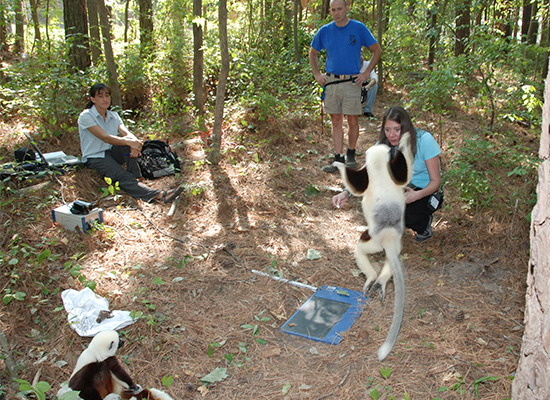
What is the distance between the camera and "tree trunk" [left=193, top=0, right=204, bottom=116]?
6723mm

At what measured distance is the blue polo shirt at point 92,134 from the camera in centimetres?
515

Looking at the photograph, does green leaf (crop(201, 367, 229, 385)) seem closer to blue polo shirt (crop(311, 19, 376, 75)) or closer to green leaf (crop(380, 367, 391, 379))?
green leaf (crop(380, 367, 391, 379))

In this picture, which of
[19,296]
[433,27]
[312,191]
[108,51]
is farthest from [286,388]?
[433,27]

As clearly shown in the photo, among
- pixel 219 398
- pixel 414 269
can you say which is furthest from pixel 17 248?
pixel 414 269

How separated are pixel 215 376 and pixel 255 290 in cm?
99

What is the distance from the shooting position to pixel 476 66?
5641mm

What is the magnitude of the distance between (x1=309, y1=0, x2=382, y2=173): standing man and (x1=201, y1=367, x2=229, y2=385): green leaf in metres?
3.72

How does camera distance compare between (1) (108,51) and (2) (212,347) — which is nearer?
(2) (212,347)

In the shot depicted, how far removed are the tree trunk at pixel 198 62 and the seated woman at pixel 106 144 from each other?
2.03 metres

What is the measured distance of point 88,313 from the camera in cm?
313

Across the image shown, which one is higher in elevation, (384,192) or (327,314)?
(384,192)

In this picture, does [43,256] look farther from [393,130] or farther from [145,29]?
[145,29]

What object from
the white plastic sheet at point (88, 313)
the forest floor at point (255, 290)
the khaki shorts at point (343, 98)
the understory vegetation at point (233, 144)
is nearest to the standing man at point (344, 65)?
the khaki shorts at point (343, 98)

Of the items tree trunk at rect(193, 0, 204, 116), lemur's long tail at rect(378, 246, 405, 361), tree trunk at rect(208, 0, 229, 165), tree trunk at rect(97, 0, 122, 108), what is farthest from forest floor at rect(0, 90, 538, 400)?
tree trunk at rect(193, 0, 204, 116)
